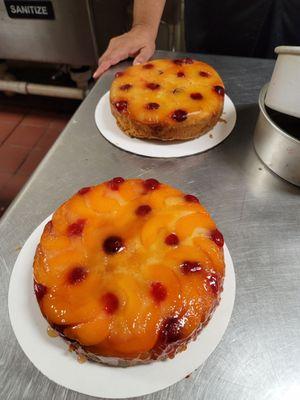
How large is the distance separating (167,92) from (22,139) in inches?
67.6

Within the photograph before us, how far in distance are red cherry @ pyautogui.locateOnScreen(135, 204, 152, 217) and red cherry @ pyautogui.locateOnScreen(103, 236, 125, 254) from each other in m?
0.08

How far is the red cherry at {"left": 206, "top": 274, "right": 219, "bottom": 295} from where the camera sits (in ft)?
2.36

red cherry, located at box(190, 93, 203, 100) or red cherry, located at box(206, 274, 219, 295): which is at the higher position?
red cherry, located at box(190, 93, 203, 100)

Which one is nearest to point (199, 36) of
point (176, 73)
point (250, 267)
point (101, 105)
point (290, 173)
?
point (176, 73)

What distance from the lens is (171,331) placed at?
668 millimetres

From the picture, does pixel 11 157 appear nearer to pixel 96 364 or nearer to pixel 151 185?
pixel 151 185

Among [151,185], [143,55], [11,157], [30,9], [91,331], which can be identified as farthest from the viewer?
[11,157]

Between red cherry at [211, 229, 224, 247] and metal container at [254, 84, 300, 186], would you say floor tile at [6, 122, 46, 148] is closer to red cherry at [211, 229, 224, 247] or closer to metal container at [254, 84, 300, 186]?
metal container at [254, 84, 300, 186]

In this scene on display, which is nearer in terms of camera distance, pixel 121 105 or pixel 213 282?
pixel 213 282

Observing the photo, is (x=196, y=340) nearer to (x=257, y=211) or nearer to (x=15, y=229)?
(x=257, y=211)

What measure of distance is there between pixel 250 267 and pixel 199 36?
1.20 meters

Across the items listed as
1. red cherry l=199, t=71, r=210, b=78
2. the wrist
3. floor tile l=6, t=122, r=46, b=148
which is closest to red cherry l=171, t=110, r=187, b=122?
red cherry l=199, t=71, r=210, b=78

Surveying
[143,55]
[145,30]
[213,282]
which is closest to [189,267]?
[213,282]

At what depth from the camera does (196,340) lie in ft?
2.45
